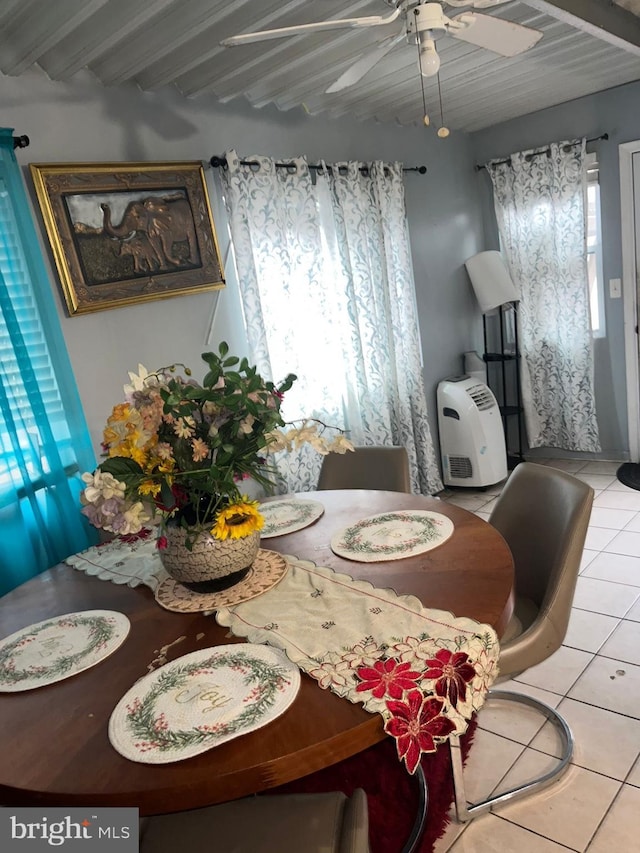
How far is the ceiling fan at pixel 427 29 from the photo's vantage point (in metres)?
1.56

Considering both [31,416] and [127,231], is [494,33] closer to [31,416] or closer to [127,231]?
[127,231]

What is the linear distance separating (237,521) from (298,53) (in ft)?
6.53

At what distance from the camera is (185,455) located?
1.40 m

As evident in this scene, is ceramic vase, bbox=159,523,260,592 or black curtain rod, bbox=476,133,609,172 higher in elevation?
black curtain rod, bbox=476,133,609,172

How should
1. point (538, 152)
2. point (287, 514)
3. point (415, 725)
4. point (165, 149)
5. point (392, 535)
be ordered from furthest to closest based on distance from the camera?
1. point (538, 152)
2. point (165, 149)
3. point (287, 514)
4. point (392, 535)
5. point (415, 725)

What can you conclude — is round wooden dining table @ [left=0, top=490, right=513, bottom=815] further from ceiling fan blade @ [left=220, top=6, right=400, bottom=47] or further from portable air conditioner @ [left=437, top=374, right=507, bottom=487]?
portable air conditioner @ [left=437, top=374, right=507, bottom=487]

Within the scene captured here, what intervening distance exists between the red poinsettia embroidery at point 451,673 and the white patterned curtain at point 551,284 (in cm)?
356

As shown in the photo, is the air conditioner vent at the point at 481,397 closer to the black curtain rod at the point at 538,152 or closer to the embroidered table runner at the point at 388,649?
the black curtain rod at the point at 538,152

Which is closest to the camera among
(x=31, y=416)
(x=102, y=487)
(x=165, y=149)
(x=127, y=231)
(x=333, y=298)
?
(x=102, y=487)

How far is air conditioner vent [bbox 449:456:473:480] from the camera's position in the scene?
13.3 feet

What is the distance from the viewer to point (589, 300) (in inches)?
161

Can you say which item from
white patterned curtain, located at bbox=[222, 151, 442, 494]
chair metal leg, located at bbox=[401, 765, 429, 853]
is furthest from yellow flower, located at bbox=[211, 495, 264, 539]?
white patterned curtain, located at bbox=[222, 151, 442, 494]

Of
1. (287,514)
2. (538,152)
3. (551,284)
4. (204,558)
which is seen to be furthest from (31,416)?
(538,152)

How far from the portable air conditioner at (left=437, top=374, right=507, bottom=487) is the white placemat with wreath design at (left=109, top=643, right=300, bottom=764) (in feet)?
9.82
